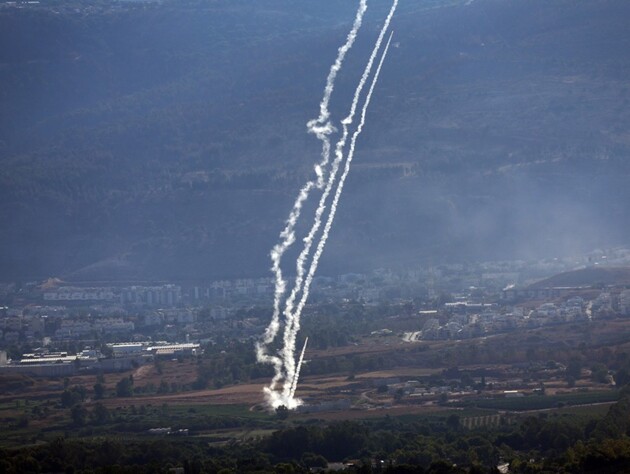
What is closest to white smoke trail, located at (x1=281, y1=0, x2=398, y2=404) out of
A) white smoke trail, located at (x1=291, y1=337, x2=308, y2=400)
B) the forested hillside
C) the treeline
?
white smoke trail, located at (x1=291, y1=337, x2=308, y2=400)

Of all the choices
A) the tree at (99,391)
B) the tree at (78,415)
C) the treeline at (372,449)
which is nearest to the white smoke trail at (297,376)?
the tree at (99,391)

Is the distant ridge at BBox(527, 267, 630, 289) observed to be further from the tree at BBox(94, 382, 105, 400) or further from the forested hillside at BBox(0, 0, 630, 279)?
the tree at BBox(94, 382, 105, 400)

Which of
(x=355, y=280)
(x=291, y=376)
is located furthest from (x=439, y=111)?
(x=291, y=376)

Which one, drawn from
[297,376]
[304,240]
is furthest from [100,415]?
[304,240]

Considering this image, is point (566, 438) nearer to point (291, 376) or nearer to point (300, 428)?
point (300, 428)

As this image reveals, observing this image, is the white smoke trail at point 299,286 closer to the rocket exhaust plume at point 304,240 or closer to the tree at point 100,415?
the rocket exhaust plume at point 304,240

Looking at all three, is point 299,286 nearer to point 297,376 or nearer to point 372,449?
point 297,376
